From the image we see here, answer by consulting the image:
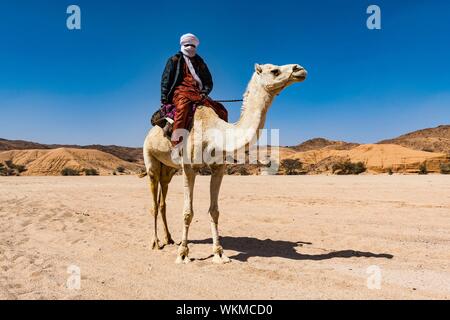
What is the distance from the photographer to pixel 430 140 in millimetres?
Answer: 68500

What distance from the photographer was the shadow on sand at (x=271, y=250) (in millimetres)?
6848

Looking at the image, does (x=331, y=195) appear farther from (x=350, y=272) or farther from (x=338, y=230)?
(x=350, y=272)

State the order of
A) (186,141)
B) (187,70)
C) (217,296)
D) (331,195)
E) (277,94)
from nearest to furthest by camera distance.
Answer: (217,296) → (277,94) → (186,141) → (187,70) → (331,195)

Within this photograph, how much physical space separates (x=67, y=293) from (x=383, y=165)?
4112 centimetres

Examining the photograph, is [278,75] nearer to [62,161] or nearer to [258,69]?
[258,69]

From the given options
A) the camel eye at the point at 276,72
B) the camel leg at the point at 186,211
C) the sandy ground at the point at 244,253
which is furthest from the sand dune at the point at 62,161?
the camel eye at the point at 276,72

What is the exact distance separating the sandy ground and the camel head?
2.83 meters

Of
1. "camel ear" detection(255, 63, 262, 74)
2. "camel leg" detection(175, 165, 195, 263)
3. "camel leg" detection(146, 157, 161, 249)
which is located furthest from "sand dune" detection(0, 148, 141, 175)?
"camel ear" detection(255, 63, 262, 74)

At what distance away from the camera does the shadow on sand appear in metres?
6.85

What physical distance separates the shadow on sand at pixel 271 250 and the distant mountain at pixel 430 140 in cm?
5937

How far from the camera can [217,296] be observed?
477 centimetres

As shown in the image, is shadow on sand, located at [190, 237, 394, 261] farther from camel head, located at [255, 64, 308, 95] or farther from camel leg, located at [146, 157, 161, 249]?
camel head, located at [255, 64, 308, 95]
